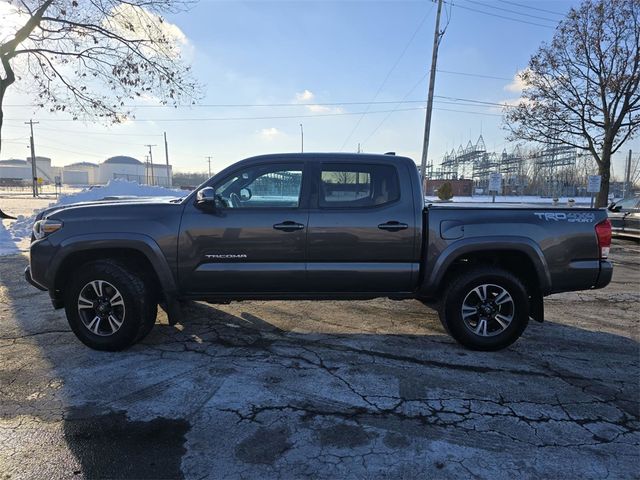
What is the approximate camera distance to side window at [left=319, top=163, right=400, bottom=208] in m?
4.25

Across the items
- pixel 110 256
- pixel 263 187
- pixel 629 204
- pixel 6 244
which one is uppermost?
pixel 263 187

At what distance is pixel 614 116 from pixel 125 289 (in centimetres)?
2130

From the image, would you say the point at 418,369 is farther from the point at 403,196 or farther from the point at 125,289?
the point at 125,289

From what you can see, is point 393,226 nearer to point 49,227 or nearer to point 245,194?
point 245,194

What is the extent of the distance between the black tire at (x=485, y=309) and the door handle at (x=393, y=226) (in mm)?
789

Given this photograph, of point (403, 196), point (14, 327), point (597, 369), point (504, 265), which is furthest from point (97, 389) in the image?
point (597, 369)

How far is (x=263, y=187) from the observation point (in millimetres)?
4250

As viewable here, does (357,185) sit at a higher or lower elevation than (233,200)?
higher

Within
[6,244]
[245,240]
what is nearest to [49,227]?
[245,240]

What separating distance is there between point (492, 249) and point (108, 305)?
3.82 metres

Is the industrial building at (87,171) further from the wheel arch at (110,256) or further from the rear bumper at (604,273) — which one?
the rear bumper at (604,273)

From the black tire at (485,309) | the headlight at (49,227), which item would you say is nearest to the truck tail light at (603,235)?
the black tire at (485,309)

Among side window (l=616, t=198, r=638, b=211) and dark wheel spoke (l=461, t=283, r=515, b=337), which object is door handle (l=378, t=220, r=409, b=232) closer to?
dark wheel spoke (l=461, t=283, r=515, b=337)

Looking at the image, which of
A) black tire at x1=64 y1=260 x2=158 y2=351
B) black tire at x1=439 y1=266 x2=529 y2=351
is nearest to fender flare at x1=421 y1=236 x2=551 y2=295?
black tire at x1=439 y1=266 x2=529 y2=351
